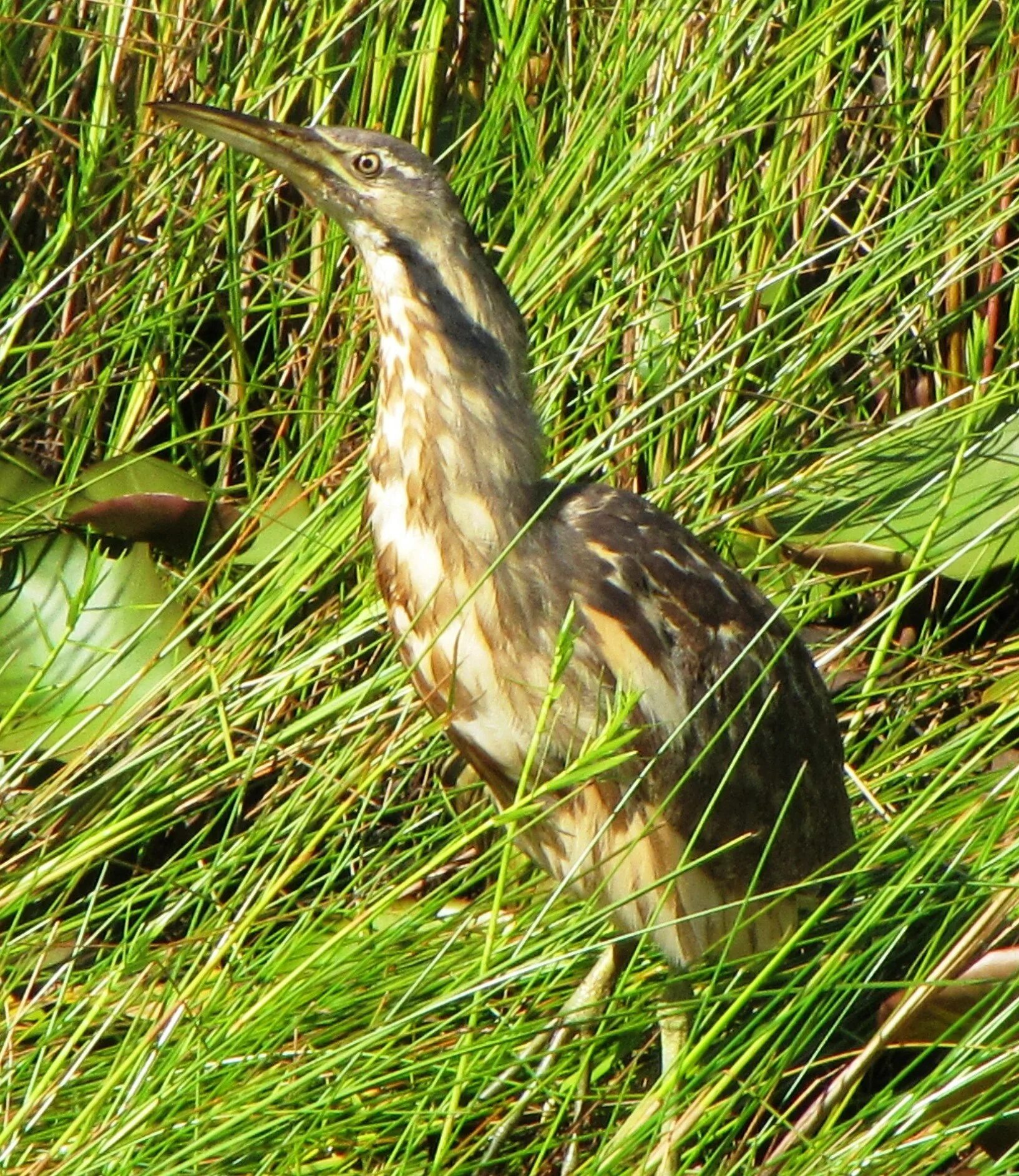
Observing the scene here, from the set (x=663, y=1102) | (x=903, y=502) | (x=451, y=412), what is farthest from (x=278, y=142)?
(x=663, y=1102)

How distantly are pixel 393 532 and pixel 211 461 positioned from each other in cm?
58

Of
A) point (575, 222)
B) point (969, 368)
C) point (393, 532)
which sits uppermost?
point (575, 222)

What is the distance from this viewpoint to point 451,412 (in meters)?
1.68

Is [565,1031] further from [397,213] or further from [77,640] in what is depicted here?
[397,213]

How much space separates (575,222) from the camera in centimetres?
194

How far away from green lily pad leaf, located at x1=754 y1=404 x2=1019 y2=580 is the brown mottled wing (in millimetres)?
203

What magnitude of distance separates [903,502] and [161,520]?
2.74ft

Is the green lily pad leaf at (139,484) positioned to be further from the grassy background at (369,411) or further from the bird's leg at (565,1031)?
the bird's leg at (565,1031)

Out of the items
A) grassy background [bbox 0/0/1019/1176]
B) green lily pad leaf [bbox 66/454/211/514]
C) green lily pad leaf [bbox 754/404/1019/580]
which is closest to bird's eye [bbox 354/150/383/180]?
grassy background [bbox 0/0/1019/1176]

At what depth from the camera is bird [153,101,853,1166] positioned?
163cm

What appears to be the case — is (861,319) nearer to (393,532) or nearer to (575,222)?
(575,222)

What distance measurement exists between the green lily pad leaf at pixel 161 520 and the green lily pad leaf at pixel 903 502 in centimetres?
62

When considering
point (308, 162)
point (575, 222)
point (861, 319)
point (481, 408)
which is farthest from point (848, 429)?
point (308, 162)

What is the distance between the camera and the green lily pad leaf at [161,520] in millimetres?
1993
